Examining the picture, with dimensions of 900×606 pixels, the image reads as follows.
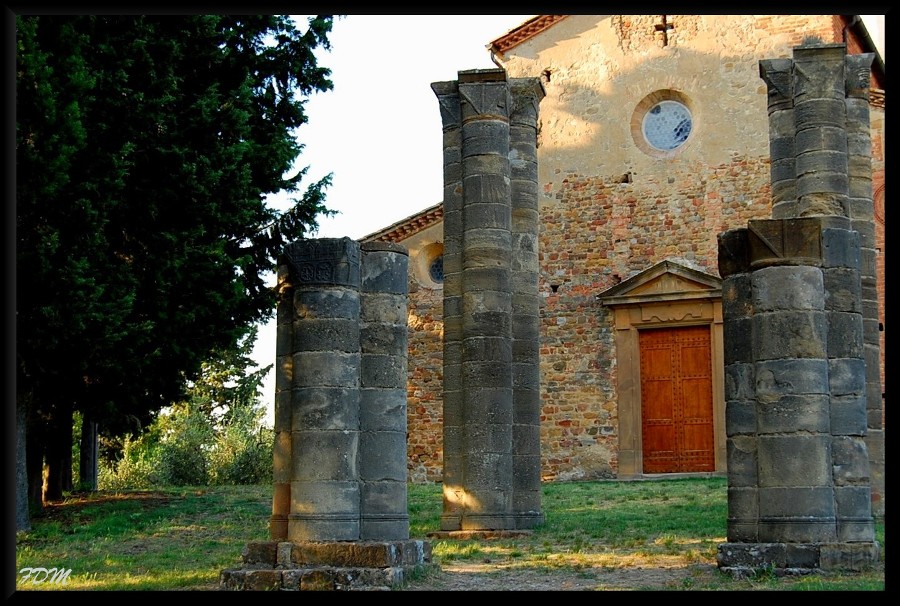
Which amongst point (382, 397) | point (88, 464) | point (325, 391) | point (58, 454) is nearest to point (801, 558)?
point (382, 397)

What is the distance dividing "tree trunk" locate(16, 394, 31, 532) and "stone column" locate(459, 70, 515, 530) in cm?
552

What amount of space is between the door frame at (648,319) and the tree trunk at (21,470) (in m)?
13.1

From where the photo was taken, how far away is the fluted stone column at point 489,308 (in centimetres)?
1476

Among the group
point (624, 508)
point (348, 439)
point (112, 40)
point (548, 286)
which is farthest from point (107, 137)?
point (548, 286)

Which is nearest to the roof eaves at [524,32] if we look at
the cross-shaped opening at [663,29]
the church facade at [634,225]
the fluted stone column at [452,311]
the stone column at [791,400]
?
the church facade at [634,225]

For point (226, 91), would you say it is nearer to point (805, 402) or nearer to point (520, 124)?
point (520, 124)

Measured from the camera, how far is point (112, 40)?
15266mm

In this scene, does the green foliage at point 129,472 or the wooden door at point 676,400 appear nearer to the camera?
the wooden door at point 676,400

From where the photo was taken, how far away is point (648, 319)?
996 inches

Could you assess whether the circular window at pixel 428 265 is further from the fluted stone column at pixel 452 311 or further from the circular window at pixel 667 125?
the fluted stone column at pixel 452 311

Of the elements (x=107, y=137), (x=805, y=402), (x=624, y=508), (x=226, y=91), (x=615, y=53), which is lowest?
(x=624, y=508)

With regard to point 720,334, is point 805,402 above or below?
below

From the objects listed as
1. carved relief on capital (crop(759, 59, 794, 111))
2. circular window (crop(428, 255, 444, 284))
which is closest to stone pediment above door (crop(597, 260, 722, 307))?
circular window (crop(428, 255, 444, 284))

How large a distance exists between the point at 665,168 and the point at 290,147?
10.7 meters
